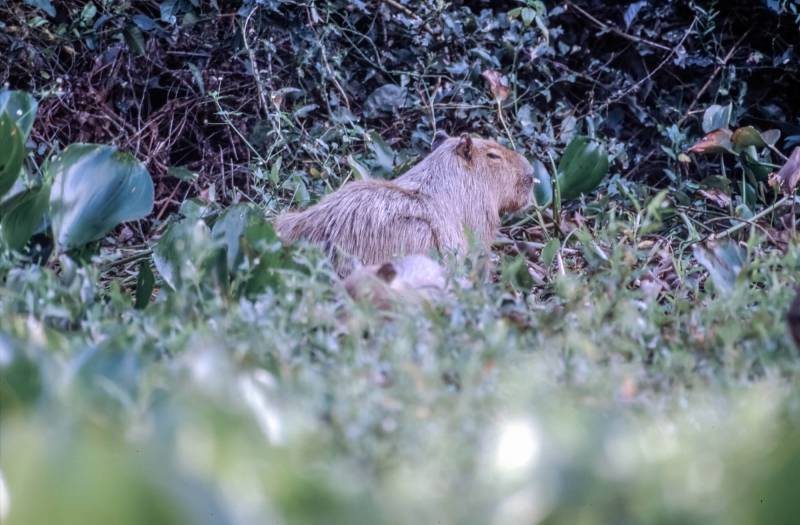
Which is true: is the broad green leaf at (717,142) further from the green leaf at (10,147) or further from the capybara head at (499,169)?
the green leaf at (10,147)

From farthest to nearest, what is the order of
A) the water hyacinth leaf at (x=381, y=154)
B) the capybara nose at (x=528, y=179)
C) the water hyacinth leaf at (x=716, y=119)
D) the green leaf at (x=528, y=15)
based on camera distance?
the green leaf at (x=528, y=15), the water hyacinth leaf at (x=381, y=154), the water hyacinth leaf at (x=716, y=119), the capybara nose at (x=528, y=179)

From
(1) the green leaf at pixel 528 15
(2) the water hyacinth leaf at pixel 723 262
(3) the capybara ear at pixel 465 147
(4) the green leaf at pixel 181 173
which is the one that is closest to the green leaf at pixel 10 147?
(2) the water hyacinth leaf at pixel 723 262

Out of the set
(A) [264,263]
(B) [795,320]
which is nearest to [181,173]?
(A) [264,263]

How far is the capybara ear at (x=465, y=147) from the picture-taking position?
4.57 metres

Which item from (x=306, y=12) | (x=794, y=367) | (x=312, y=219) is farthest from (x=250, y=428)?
(x=306, y=12)

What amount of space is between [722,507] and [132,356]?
110 cm

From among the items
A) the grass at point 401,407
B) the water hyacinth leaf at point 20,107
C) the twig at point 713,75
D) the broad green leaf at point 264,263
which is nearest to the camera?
the grass at point 401,407

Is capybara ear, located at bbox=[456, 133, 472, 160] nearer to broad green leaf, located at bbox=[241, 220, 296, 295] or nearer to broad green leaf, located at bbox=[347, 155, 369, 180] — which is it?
broad green leaf, located at bbox=[347, 155, 369, 180]

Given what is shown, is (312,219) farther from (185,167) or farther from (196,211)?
(185,167)

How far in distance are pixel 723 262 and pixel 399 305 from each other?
1253 millimetres

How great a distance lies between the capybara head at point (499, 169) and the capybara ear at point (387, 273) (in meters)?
2.29

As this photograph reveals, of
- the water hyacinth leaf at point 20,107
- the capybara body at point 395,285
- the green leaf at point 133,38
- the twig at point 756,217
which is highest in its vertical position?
the capybara body at point 395,285

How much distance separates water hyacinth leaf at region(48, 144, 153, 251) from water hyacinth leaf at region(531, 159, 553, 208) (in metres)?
2.15

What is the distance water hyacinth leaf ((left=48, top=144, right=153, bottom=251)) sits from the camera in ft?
9.74
